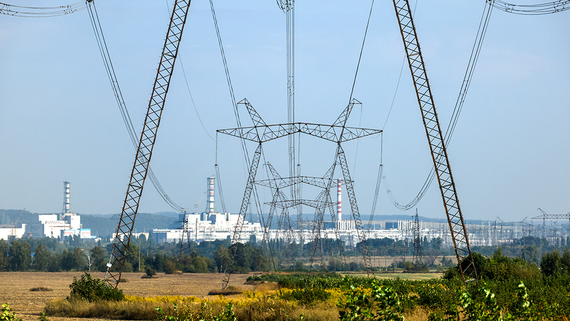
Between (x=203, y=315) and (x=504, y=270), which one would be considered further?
(x=504, y=270)

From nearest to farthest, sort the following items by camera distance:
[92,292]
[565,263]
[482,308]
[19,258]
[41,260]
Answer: [482,308] < [92,292] < [565,263] < [19,258] < [41,260]

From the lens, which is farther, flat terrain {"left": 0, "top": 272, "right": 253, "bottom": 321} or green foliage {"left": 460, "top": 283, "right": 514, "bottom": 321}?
flat terrain {"left": 0, "top": 272, "right": 253, "bottom": 321}

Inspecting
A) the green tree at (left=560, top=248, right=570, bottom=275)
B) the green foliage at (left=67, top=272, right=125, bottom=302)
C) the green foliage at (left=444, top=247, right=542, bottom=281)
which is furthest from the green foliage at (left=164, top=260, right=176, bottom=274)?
the green foliage at (left=67, top=272, right=125, bottom=302)

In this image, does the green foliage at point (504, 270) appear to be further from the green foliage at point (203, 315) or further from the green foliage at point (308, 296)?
the green foliage at point (203, 315)

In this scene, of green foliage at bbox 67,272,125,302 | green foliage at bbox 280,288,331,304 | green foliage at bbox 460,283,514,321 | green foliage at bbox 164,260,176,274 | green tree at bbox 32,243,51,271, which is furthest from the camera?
green tree at bbox 32,243,51,271

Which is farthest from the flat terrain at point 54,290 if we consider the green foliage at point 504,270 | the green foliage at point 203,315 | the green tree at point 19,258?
the green tree at point 19,258

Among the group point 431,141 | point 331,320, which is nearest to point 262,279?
point 431,141

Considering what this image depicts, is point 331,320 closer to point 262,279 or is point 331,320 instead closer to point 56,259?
point 262,279

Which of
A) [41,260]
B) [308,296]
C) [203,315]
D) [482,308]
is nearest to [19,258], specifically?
[41,260]

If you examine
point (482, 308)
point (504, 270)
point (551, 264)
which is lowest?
point (551, 264)

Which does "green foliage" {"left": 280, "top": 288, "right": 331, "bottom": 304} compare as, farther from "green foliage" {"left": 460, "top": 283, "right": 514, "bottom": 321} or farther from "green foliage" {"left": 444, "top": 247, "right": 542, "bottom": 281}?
"green foliage" {"left": 444, "top": 247, "right": 542, "bottom": 281}

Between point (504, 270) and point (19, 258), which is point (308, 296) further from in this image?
point (19, 258)

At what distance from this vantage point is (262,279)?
7019 cm

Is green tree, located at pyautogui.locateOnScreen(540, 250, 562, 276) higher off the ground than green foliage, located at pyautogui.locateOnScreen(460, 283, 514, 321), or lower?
lower
